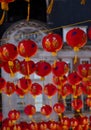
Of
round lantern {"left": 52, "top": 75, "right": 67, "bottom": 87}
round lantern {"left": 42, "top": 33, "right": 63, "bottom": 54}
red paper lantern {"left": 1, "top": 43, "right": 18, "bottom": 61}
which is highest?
round lantern {"left": 42, "top": 33, "right": 63, "bottom": 54}

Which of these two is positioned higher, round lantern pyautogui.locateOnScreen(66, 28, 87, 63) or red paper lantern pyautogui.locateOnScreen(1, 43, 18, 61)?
round lantern pyautogui.locateOnScreen(66, 28, 87, 63)

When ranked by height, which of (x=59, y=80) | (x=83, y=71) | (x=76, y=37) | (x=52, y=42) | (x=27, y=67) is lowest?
(x=59, y=80)

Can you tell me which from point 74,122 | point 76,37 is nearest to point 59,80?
point 74,122

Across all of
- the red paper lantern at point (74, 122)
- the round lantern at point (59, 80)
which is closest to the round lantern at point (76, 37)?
the round lantern at point (59, 80)

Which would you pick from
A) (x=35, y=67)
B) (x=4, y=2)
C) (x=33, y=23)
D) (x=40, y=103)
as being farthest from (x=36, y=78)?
(x=4, y=2)

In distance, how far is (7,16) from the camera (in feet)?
62.4

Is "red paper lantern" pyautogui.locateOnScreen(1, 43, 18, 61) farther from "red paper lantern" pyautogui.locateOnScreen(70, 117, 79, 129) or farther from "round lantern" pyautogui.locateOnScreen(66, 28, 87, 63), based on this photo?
"red paper lantern" pyautogui.locateOnScreen(70, 117, 79, 129)

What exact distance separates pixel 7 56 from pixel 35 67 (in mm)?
1461

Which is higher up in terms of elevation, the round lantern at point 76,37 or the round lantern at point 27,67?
the round lantern at point 76,37

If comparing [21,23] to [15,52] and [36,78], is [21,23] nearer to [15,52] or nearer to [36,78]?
[36,78]

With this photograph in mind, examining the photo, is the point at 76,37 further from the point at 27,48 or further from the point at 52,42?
the point at 27,48

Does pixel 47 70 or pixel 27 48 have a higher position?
pixel 27 48

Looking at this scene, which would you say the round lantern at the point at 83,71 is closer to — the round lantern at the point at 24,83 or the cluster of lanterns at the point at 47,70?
the cluster of lanterns at the point at 47,70

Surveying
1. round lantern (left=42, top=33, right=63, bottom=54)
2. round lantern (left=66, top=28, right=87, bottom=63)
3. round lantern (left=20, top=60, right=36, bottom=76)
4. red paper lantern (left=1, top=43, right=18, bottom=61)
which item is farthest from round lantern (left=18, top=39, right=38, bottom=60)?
round lantern (left=20, top=60, right=36, bottom=76)
